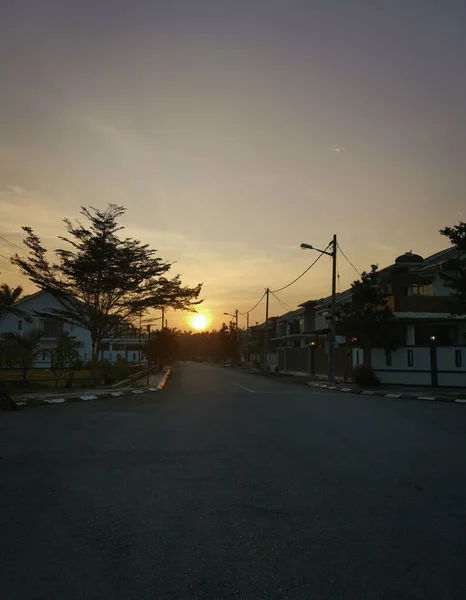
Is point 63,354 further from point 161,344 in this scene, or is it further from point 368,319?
point 161,344

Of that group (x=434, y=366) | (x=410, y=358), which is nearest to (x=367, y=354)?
(x=410, y=358)

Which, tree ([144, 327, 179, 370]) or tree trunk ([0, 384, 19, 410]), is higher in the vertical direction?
tree ([144, 327, 179, 370])

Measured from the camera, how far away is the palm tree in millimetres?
21484

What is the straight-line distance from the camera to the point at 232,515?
5.44m

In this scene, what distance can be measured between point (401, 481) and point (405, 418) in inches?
318

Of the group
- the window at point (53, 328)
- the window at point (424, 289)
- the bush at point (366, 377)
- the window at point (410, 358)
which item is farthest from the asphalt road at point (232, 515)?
the window at point (53, 328)

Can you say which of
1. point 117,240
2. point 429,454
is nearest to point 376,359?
point 117,240

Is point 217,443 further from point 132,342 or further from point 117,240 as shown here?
point 132,342

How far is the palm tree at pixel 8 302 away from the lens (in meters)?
21.5

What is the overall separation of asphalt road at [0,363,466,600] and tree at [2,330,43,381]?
12401mm

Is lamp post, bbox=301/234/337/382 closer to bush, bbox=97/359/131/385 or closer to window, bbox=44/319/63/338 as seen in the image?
bush, bbox=97/359/131/385

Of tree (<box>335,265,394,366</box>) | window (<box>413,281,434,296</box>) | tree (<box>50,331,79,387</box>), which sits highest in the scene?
window (<box>413,281,434,296</box>)

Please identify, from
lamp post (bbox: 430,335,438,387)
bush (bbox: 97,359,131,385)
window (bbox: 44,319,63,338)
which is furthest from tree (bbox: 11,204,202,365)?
window (bbox: 44,319,63,338)

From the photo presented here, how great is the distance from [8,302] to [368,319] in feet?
69.4
